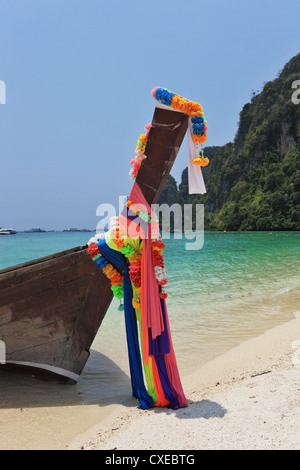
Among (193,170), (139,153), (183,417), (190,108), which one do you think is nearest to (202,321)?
(183,417)

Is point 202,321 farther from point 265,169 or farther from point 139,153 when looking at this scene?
point 265,169

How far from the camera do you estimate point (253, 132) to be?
234 ft

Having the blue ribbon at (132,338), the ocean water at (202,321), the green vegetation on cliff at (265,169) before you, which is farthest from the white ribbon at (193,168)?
the green vegetation on cliff at (265,169)

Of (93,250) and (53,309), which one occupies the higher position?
(93,250)

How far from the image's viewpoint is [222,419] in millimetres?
2414

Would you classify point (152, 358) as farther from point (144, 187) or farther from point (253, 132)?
point (253, 132)

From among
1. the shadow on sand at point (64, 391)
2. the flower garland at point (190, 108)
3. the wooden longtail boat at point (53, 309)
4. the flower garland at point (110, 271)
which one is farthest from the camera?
the wooden longtail boat at point (53, 309)

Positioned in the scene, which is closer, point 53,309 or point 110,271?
point 110,271

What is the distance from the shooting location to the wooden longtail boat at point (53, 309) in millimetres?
3357

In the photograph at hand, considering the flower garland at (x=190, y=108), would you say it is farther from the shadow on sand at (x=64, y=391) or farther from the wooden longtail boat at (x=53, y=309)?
the shadow on sand at (x=64, y=391)

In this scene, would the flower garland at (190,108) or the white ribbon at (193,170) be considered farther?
the white ribbon at (193,170)

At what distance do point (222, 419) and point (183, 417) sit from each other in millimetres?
300

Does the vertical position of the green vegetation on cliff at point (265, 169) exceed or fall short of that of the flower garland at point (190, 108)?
it exceeds it

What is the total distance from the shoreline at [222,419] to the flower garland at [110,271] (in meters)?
1.05
